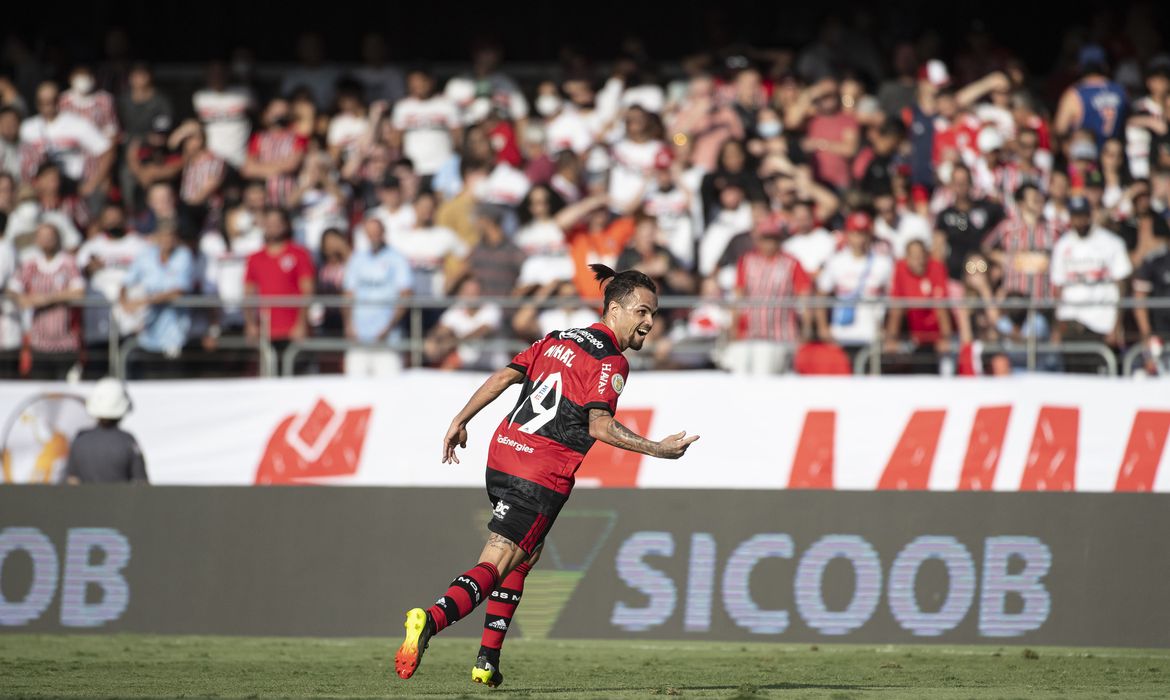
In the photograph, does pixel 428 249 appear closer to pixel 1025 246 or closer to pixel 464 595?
pixel 1025 246

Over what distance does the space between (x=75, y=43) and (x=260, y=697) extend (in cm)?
1338

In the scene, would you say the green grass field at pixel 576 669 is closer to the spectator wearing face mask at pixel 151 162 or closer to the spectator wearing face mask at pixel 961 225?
the spectator wearing face mask at pixel 961 225

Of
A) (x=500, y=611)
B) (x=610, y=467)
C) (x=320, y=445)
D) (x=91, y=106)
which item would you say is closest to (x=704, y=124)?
(x=610, y=467)

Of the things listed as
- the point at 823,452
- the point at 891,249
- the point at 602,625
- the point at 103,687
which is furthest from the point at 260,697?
the point at 891,249

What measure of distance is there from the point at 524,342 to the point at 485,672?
6380mm

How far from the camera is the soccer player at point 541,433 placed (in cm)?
878

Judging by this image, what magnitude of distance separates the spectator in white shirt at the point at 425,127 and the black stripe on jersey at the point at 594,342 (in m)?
9.12

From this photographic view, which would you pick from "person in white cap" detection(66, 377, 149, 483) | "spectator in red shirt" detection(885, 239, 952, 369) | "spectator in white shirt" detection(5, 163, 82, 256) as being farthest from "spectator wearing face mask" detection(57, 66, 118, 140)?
"spectator in red shirt" detection(885, 239, 952, 369)

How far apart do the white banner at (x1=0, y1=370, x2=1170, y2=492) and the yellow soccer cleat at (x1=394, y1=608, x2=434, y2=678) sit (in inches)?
212

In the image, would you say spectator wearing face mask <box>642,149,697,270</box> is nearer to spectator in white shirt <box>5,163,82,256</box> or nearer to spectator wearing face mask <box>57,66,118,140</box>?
spectator in white shirt <box>5,163,82,256</box>

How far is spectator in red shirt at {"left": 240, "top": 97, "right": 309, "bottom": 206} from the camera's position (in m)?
17.7

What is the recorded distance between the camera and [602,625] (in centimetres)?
1264

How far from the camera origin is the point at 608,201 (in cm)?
1650

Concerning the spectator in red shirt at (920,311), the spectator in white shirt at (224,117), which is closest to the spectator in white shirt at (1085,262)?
the spectator in red shirt at (920,311)
